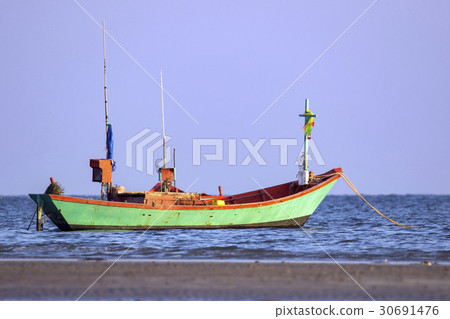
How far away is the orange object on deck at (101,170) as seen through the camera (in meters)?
24.9

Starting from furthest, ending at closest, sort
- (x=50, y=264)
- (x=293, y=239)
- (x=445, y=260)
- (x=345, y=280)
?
(x=293, y=239) < (x=445, y=260) < (x=50, y=264) < (x=345, y=280)

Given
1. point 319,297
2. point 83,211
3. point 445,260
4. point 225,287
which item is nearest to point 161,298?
point 225,287

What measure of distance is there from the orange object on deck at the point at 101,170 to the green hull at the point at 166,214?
52.9 inches

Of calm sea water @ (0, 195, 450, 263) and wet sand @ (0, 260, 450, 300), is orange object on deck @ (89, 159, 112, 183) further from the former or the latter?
wet sand @ (0, 260, 450, 300)

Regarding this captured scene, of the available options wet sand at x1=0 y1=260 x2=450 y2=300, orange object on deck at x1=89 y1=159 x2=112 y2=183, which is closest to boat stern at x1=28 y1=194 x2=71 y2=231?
orange object on deck at x1=89 y1=159 x2=112 y2=183

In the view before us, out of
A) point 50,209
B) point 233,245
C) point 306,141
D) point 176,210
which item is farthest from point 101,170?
point 306,141

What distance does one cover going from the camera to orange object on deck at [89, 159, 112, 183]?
24922mm

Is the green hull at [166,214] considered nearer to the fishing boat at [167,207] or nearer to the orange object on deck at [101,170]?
the fishing boat at [167,207]

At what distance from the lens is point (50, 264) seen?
45.3ft

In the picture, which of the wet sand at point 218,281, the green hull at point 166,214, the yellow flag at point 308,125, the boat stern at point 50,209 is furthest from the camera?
the yellow flag at point 308,125

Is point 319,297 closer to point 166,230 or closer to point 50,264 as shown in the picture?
point 50,264

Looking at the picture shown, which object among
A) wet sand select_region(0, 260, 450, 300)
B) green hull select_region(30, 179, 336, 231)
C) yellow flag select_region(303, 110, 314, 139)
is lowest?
wet sand select_region(0, 260, 450, 300)

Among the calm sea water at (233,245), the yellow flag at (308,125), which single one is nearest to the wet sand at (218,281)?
the calm sea water at (233,245)

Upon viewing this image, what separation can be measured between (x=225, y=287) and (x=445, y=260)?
778 centimetres
